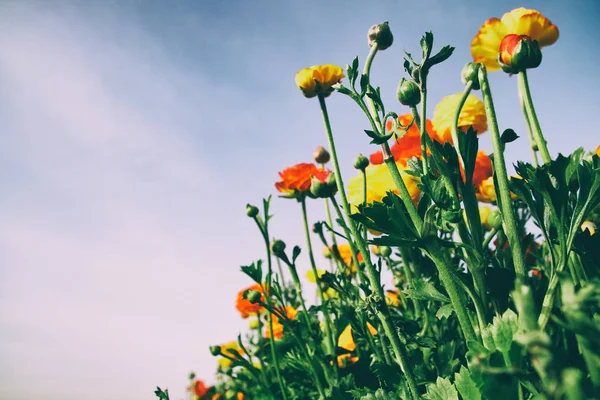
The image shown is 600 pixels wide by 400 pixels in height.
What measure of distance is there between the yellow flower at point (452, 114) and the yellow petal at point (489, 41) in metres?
0.09

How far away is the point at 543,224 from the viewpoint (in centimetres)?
57

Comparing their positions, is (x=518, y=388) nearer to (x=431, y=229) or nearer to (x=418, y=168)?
(x=431, y=229)

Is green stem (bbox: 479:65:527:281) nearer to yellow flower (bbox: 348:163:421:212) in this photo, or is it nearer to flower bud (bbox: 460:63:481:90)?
flower bud (bbox: 460:63:481:90)

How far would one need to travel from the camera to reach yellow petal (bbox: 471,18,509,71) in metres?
0.83

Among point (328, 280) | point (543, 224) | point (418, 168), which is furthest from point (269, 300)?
point (543, 224)

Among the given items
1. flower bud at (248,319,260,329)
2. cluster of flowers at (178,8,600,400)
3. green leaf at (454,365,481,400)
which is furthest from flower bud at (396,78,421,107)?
flower bud at (248,319,260,329)

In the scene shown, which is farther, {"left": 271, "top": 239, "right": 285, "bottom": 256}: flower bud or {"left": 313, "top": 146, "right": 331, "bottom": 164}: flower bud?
{"left": 313, "top": 146, "right": 331, "bottom": 164}: flower bud

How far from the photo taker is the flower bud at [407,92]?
65cm

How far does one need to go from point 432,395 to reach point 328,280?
0.39 m

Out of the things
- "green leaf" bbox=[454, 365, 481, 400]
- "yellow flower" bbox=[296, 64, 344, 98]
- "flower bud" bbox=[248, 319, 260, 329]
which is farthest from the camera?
"flower bud" bbox=[248, 319, 260, 329]

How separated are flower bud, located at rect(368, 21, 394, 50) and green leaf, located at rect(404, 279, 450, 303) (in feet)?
1.42

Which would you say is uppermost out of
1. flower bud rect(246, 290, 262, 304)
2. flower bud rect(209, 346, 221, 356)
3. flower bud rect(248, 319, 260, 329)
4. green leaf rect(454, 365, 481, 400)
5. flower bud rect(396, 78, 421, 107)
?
flower bud rect(396, 78, 421, 107)

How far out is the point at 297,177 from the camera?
1.15 meters

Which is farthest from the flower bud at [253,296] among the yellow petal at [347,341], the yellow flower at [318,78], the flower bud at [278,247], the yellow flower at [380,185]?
the yellow flower at [318,78]
